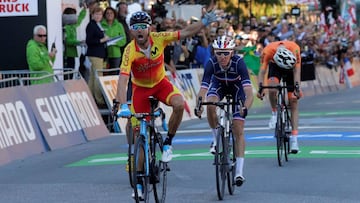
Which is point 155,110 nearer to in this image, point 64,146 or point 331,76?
point 64,146

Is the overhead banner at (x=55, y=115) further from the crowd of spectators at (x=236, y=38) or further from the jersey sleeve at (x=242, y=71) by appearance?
the jersey sleeve at (x=242, y=71)

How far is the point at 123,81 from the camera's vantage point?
36.1 ft

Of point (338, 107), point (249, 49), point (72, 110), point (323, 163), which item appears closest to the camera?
point (323, 163)

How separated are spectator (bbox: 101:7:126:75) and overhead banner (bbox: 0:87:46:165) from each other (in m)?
4.53

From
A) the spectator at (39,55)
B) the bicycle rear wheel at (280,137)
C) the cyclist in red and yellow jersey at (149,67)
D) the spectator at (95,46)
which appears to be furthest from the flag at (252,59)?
the cyclist in red and yellow jersey at (149,67)

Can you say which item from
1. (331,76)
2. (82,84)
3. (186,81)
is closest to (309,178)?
(82,84)

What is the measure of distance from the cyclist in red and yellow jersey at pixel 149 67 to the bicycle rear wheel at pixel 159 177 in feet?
0.25

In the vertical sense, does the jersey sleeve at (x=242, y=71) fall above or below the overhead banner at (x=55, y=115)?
above

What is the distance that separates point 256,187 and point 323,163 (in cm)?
243

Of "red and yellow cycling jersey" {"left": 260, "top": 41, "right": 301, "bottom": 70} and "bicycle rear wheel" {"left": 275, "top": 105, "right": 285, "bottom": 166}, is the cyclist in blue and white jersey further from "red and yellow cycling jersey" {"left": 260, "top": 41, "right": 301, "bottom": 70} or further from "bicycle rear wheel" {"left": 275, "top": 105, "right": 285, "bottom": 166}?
"red and yellow cycling jersey" {"left": 260, "top": 41, "right": 301, "bottom": 70}

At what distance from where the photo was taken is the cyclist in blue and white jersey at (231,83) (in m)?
11.9

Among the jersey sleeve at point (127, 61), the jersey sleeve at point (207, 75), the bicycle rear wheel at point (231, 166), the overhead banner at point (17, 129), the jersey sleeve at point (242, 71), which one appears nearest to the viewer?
the jersey sleeve at point (127, 61)

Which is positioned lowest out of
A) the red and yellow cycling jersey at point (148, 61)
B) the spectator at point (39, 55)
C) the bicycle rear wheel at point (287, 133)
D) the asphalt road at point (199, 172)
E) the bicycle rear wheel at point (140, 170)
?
the asphalt road at point (199, 172)

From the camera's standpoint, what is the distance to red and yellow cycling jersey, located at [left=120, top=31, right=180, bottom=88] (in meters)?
11.3
